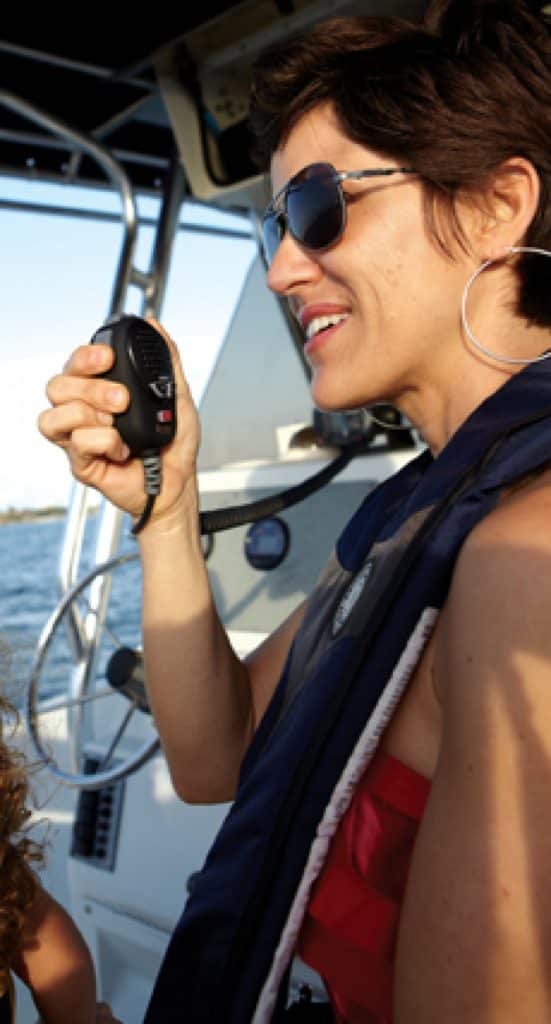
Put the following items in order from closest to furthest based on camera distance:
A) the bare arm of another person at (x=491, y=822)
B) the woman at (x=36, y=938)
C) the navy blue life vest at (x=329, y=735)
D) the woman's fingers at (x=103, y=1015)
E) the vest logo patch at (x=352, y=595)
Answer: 1. the bare arm of another person at (x=491, y=822)
2. the navy blue life vest at (x=329, y=735)
3. the vest logo patch at (x=352, y=595)
4. the woman at (x=36, y=938)
5. the woman's fingers at (x=103, y=1015)

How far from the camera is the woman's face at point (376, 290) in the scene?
1.08m

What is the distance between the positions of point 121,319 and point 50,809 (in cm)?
246

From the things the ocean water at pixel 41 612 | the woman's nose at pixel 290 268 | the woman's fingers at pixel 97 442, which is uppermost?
the woman's nose at pixel 290 268

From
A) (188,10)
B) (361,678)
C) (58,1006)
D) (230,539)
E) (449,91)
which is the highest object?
(188,10)

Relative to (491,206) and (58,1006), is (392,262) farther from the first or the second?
(58,1006)

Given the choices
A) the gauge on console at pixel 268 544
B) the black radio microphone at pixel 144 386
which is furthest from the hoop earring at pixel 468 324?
the gauge on console at pixel 268 544

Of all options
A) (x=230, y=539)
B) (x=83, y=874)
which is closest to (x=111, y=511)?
(x=230, y=539)

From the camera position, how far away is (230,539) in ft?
10.6

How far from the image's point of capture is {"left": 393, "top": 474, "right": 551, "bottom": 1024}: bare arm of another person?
69 centimetres

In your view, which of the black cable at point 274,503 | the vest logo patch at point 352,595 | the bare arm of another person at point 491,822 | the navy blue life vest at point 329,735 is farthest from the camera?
the black cable at point 274,503

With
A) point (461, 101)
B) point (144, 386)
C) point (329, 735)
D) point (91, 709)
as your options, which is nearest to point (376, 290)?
point (461, 101)

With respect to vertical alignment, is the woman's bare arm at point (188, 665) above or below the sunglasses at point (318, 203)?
below

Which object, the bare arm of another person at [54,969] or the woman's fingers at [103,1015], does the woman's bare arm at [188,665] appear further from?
the woman's fingers at [103,1015]

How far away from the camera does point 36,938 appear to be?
1.38 metres
